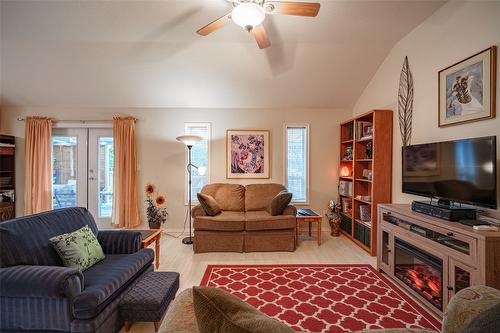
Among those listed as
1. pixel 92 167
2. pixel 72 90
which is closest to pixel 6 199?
pixel 92 167

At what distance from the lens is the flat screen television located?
1.96m

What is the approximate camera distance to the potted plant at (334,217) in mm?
4441

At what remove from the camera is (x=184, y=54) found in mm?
3693

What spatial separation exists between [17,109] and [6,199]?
1.71m

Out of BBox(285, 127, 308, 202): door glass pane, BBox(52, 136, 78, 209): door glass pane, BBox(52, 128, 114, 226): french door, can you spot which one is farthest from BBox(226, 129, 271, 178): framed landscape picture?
BBox(52, 136, 78, 209): door glass pane

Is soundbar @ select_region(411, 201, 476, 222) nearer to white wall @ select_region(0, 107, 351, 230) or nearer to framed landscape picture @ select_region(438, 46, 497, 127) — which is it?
framed landscape picture @ select_region(438, 46, 497, 127)

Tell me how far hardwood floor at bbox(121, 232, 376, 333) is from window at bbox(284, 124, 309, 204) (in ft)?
3.84

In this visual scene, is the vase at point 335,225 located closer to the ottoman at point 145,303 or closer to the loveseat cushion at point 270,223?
the loveseat cushion at point 270,223

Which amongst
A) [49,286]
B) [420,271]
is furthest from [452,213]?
[49,286]

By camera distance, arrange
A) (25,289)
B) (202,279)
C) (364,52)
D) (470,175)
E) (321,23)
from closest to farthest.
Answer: (25,289), (470,175), (202,279), (321,23), (364,52)

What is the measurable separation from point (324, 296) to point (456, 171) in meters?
1.70

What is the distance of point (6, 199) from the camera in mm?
4566

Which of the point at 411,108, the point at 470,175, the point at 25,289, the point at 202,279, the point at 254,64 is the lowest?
the point at 202,279

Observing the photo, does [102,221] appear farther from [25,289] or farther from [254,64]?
[254,64]
